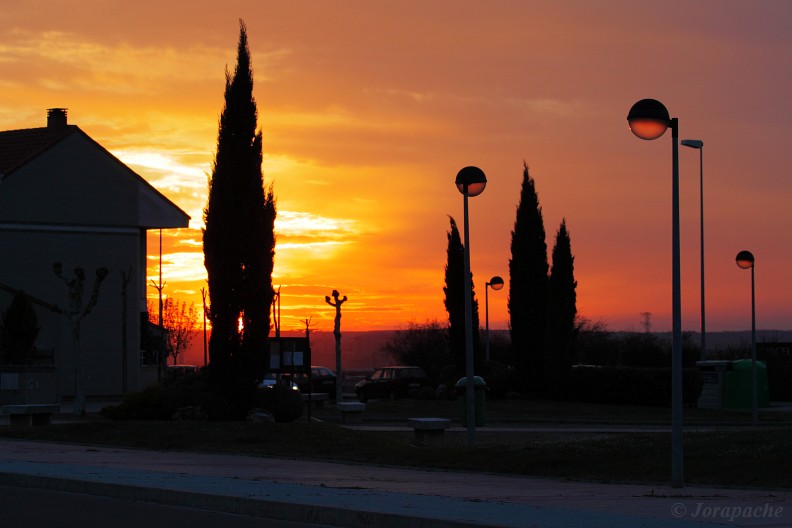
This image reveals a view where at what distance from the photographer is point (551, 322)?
A: 153 ft

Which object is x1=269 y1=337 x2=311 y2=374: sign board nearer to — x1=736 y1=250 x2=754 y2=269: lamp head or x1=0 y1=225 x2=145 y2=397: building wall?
x1=736 y1=250 x2=754 y2=269: lamp head

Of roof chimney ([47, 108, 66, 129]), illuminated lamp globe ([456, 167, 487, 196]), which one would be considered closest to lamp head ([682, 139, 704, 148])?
illuminated lamp globe ([456, 167, 487, 196])

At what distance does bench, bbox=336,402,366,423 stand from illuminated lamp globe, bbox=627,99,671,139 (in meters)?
19.7

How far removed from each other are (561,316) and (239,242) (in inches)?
778

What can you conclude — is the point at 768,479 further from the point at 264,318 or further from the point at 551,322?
the point at 551,322

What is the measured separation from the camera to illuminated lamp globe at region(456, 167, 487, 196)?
22.5 metres

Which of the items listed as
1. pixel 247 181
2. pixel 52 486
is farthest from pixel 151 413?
pixel 52 486

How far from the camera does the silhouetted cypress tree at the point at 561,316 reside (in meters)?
46.1

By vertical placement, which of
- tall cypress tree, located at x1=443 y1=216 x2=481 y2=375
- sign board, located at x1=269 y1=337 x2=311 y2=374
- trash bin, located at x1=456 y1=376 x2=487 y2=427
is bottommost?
trash bin, located at x1=456 y1=376 x2=487 y2=427

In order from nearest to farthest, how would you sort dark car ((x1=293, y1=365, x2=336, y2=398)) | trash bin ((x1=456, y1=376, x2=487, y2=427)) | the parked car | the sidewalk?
the sidewalk < trash bin ((x1=456, y1=376, x2=487, y2=427)) < the parked car < dark car ((x1=293, y1=365, x2=336, y2=398))

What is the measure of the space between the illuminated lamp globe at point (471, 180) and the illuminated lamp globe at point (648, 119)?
7.48 metres

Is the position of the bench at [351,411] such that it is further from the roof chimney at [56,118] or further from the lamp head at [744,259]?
the roof chimney at [56,118]

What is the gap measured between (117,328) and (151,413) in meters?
26.9

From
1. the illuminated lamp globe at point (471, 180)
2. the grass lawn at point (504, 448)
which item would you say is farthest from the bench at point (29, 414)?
the illuminated lamp globe at point (471, 180)
